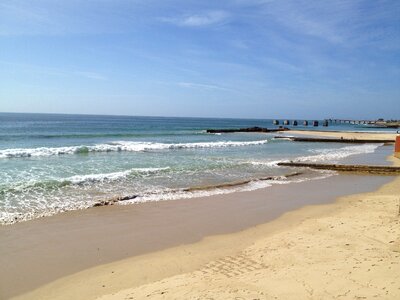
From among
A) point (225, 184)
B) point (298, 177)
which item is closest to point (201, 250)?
point (225, 184)

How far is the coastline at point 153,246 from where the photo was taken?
216 inches

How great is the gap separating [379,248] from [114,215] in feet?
21.9

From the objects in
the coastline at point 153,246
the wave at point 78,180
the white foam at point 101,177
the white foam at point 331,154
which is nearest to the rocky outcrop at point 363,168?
the white foam at point 331,154

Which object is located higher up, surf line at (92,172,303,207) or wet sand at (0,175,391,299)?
surf line at (92,172,303,207)

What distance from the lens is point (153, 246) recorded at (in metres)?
7.35

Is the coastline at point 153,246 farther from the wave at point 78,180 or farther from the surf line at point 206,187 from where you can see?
the wave at point 78,180

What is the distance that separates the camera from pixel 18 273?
5992 mm

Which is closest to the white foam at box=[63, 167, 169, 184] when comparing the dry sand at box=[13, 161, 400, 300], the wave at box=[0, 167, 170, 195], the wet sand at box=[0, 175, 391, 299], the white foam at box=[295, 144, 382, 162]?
the wave at box=[0, 167, 170, 195]

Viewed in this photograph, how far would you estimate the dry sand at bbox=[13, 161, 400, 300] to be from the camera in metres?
4.89

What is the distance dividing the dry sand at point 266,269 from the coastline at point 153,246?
0.02 meters

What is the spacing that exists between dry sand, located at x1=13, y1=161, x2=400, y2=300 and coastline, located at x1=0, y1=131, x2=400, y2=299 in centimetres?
2

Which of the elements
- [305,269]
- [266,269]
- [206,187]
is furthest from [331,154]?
[266,269]

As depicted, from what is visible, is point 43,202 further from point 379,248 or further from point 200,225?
point 379,248

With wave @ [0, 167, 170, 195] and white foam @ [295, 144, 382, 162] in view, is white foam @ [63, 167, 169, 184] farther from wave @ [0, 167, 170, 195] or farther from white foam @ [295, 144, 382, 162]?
white foam @ [295, 144, 382, 162]
